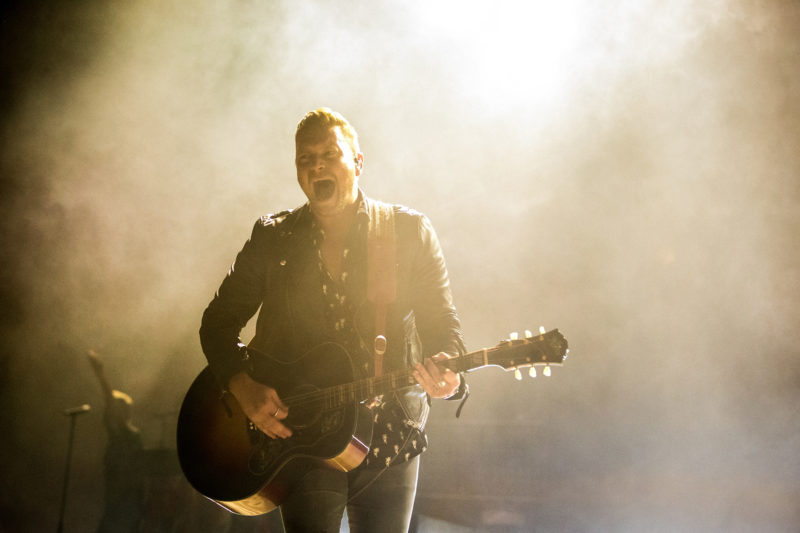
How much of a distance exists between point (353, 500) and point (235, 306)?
2.97ft

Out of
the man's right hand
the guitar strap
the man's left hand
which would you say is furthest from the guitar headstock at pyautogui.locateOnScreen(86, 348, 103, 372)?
the man's left hand

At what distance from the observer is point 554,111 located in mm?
5188

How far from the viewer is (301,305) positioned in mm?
2152

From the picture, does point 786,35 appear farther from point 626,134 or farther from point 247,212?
point 247,212

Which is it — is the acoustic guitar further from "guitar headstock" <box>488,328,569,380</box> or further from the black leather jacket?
the black leather jacket

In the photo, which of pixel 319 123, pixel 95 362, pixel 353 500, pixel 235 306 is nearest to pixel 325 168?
pixel 319 123

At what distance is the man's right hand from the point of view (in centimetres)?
190

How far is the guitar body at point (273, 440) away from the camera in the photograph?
1825mm

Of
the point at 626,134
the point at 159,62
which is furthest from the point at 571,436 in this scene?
the point at 159,62

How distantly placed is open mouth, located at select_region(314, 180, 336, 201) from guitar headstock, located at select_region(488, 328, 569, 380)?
3.00 ft

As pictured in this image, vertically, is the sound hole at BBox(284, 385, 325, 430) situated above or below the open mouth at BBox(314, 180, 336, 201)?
below

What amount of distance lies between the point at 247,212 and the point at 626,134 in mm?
3866

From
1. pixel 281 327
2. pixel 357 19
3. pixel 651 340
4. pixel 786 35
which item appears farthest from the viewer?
pixel 651 340

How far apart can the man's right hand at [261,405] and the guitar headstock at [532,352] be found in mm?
773
